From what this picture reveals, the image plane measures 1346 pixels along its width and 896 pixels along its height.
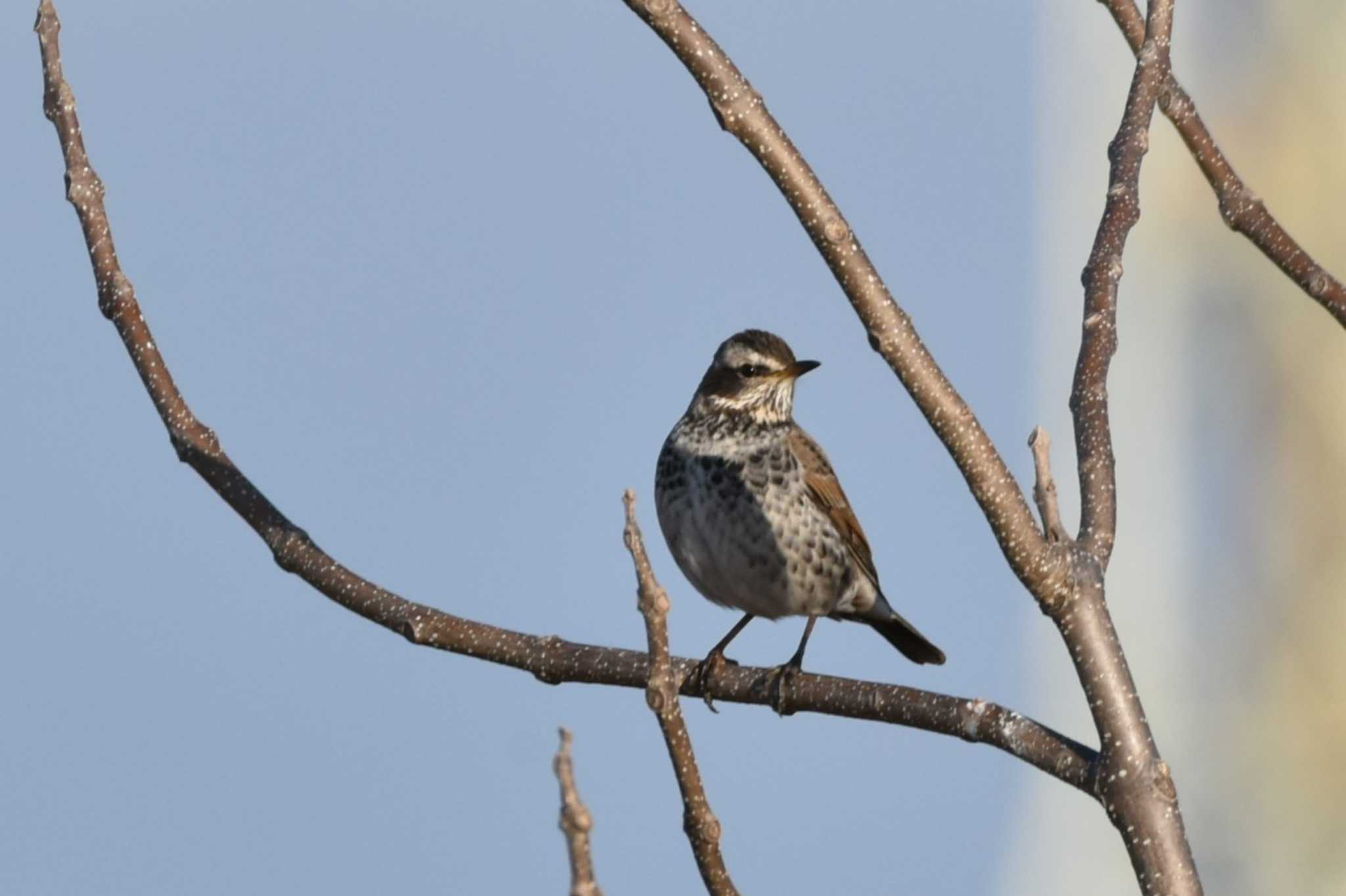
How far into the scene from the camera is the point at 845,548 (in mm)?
8430

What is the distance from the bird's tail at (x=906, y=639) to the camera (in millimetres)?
9086

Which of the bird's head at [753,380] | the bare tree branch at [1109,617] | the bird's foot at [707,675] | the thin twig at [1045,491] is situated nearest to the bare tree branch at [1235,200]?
the bare tree branch at [1109,617]

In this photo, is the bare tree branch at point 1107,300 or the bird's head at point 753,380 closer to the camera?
the bare tree branch at point 1107,300

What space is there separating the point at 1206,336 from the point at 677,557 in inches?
489

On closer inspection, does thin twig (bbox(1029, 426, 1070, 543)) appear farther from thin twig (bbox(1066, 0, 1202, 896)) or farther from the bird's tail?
the bird's tail

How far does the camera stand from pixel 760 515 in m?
8.22

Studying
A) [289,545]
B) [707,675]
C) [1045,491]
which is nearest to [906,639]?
[707,675]

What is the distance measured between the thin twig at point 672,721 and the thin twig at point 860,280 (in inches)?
28.3

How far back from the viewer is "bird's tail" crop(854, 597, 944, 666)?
9.09m

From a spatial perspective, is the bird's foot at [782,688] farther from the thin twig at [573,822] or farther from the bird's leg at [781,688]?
the thin twig at [573,822]

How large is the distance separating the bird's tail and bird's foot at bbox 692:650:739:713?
1998 mm

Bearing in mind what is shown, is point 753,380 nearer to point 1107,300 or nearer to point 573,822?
point 1107,300

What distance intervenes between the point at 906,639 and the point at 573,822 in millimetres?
6345

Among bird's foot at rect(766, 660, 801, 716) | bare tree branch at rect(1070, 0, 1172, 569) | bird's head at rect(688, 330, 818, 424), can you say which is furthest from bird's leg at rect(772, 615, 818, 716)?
bird's head at rect(688, 330, 818, 424)
